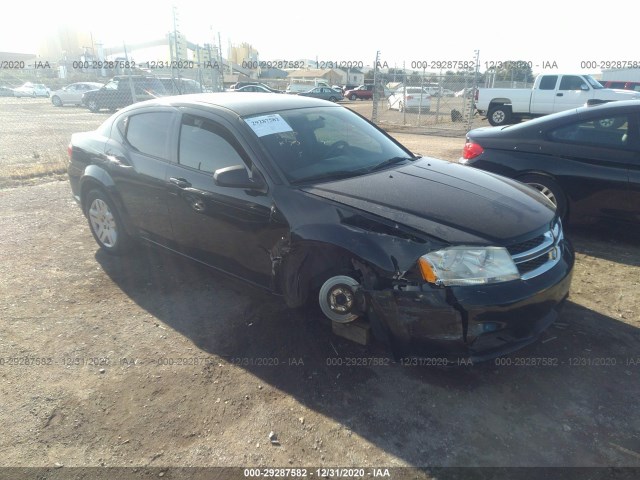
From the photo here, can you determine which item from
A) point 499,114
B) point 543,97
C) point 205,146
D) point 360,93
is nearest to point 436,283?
point 205,146

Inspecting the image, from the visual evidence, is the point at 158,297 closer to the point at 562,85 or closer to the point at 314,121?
the point at 314,121

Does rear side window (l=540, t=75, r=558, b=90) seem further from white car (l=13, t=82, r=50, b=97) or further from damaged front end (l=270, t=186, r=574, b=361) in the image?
white car (l=13, t=82, r=50, b=97)

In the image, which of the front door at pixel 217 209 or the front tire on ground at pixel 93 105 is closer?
the front door at pixel 217 209

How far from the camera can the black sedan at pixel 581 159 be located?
4.52m

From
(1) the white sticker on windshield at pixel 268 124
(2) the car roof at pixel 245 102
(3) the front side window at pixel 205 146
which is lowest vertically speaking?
(3) the front side window at pixel 205 146

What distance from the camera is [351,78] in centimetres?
7156

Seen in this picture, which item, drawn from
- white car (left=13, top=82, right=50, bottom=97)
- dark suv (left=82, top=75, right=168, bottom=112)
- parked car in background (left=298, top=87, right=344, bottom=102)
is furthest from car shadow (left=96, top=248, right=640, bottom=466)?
white car (left=13, top=82, right=50, bottom=97)

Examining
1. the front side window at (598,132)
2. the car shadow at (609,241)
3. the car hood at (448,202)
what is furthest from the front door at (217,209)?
the front side window at (598,132)

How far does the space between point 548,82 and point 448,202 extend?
17177mm

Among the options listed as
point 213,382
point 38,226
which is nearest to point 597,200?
point 213,382

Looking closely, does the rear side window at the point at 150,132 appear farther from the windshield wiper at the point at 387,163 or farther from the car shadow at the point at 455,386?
the windshield wiper at the point at 387,163

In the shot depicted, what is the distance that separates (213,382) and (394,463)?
1.23 metres

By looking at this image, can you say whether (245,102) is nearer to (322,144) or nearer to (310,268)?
(322,144)

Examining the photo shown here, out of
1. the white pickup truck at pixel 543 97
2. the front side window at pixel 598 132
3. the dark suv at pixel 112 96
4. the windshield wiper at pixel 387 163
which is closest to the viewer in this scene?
the windshield wiper at pixel 387 163
